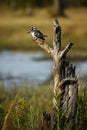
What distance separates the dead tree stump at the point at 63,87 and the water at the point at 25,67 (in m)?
8.04

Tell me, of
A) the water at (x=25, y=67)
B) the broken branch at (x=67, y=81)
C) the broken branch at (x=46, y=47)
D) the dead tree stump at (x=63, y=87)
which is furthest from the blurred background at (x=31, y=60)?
the broken branch at (x=46, y=47)

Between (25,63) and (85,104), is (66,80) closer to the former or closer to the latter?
(85,104)

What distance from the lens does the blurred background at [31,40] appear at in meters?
18.1

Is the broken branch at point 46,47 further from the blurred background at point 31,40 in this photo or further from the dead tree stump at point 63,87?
the blurred background at point 31,40

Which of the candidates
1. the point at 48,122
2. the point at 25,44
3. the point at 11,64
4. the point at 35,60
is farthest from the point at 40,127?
the point at 25,44

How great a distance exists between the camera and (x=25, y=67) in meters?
20.9

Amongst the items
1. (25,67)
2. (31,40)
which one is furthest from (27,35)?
(25,67)

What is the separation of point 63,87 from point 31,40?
2327cm

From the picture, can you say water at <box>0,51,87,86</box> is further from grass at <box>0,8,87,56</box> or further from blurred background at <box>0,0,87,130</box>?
grass at <box>0,8,87,56</box>

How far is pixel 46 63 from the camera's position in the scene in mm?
21938

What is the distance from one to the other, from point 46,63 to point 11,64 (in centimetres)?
131

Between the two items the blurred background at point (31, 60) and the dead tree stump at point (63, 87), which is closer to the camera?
the dead tree stump at point (63, 87)

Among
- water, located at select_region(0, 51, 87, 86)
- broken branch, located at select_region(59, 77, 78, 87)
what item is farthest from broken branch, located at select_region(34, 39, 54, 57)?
water, located at select_region(0, 51, 87, 86)

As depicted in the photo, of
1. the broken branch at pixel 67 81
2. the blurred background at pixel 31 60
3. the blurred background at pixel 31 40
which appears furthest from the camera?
the blurred background at pixel 31 40
